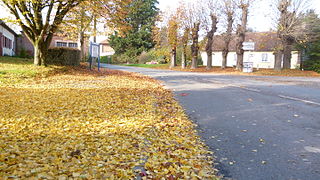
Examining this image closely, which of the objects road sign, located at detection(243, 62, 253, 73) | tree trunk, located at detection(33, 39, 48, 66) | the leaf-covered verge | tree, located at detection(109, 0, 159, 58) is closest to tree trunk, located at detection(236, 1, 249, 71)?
road sign, located at detection(243, 62, 253, 73)

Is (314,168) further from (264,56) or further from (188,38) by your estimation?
(264,56)

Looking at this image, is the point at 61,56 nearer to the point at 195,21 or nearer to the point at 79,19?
the point at 79,19

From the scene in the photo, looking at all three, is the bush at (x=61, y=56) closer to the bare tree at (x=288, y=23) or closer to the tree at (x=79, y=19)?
the tree at (x=79, y=19)

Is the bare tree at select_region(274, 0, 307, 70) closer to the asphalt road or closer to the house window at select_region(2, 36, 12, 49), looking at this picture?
the asphalt road

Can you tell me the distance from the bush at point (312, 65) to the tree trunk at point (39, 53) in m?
27.1

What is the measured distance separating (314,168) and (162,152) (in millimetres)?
2217

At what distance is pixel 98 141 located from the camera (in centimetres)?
517

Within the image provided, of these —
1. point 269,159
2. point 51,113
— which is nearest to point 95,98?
point 51,113

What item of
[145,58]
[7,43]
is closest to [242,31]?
[145,58]

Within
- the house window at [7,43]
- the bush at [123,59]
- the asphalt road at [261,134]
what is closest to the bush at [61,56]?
the house window at [7,43]

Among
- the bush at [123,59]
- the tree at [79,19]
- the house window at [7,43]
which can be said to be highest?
the tree at [79,19]

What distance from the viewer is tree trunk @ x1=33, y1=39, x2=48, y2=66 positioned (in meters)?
19.8

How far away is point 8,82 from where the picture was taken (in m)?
13.3

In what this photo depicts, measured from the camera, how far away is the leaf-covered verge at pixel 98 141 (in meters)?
3.81
